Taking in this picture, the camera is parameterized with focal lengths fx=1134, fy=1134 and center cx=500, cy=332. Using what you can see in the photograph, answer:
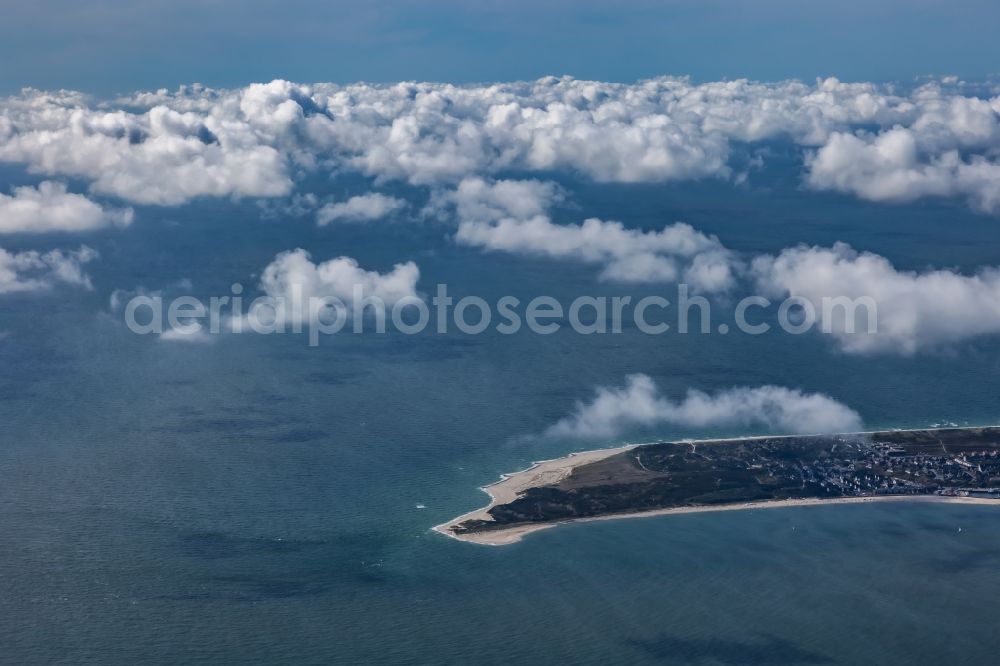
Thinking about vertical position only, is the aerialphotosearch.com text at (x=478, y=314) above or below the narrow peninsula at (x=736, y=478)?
above

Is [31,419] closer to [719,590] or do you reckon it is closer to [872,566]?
[719,590]

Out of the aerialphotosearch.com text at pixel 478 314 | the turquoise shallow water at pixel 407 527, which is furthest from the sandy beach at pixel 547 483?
the aerialphotosearch.com text at pixel 478 314

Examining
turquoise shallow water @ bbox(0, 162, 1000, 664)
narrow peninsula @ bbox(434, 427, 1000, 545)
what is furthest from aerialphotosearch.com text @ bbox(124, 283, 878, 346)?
narrow peninsula @ bbox(434, 427, 1000, 545)

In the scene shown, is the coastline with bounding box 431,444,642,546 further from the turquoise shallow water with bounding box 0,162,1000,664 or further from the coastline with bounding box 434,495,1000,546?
the turquoise shallow water with bounding box 0,162,1000,664

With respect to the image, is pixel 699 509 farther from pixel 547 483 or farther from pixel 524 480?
pixel 524 480

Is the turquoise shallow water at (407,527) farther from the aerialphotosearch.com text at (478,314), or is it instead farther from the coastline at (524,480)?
the aerialphotosearch.com text at (478,314)

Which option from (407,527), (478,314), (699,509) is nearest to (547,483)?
(699,509)
